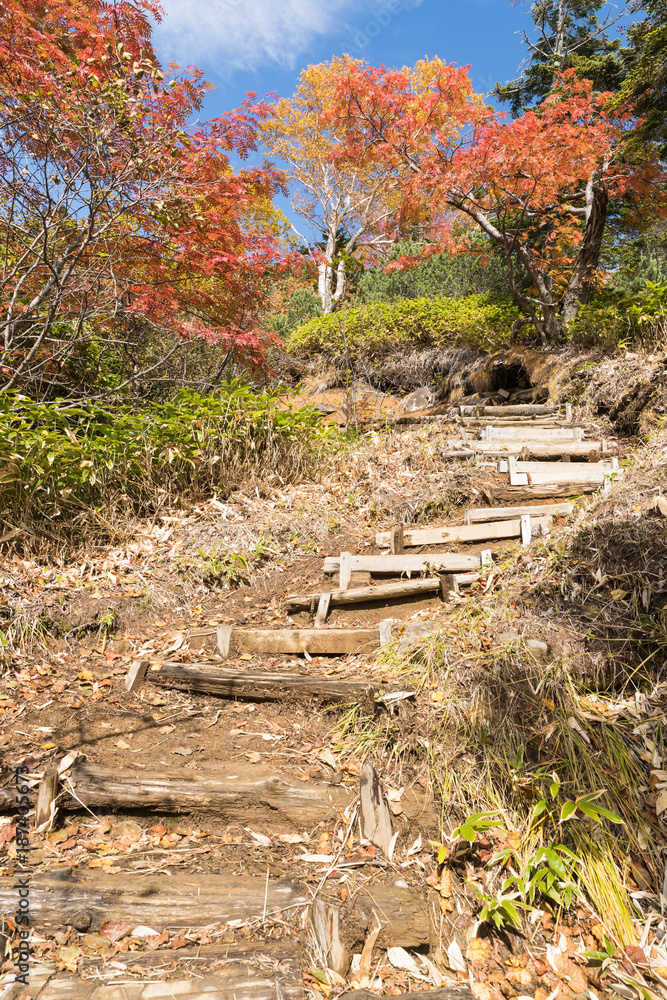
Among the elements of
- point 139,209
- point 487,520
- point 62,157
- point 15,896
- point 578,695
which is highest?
point 62,157

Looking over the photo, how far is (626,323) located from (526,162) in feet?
9.05

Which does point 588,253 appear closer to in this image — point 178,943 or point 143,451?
point 143,451

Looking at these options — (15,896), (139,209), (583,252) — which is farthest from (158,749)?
(583,252)

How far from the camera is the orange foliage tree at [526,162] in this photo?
7.12 metres

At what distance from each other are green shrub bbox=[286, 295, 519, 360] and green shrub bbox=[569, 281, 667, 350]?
1990 mm

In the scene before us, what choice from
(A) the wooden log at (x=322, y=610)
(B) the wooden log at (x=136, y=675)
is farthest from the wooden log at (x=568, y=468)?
(B) the wooden log at (x=136, y=675)

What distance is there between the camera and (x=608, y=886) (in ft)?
5.80

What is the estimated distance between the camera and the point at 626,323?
640 cm

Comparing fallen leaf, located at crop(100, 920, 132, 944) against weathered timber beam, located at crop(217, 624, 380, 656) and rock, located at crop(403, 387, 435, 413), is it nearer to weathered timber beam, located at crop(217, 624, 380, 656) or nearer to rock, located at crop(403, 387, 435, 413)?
weathered timber beam, located at crop(217, 624, 380, 656)

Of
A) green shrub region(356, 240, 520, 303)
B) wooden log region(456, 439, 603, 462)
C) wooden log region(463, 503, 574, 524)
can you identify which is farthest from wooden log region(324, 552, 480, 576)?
green shrub region(356, 240, 520, 303)

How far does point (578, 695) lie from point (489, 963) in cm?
102

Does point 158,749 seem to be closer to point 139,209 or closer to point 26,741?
point 26,741

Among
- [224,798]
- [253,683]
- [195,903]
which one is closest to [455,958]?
[195,903]

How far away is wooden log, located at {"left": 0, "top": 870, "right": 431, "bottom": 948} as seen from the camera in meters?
1.73
